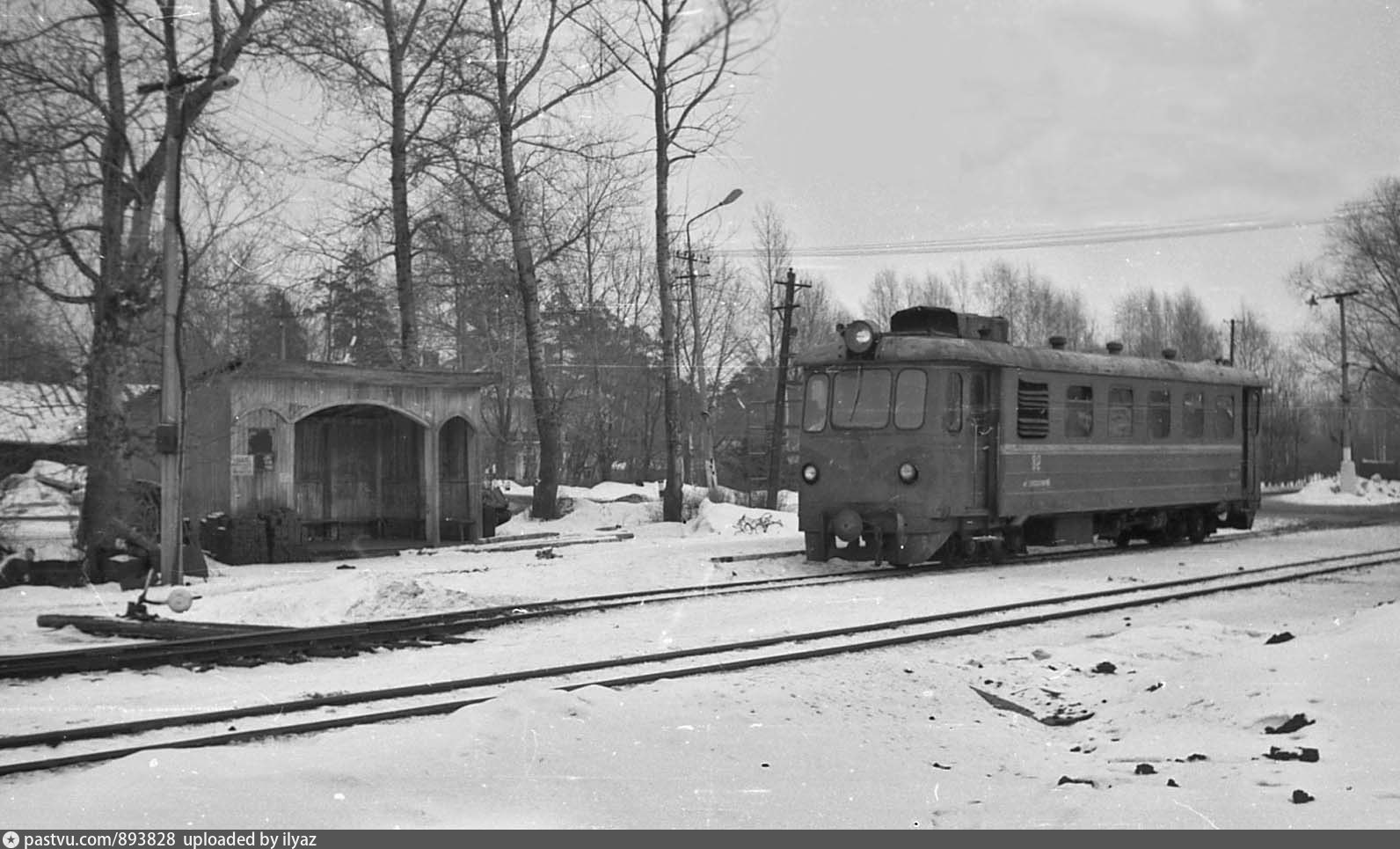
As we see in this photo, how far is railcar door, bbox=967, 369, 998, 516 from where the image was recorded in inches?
639

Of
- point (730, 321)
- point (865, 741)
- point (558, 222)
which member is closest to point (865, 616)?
point (865, 741)

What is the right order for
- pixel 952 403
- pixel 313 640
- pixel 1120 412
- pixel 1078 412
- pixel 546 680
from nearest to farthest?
pixel 546 680 < pixel 313 640 < pixel 952 403 < pixel 1078 412 < pixel 1120 412

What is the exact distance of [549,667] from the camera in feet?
31.0

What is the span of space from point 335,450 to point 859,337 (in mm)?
10970

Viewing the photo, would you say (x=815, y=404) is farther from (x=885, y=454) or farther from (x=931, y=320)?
(x=931, y=320)

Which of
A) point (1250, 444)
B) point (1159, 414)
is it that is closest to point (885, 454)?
point (1159, 414)

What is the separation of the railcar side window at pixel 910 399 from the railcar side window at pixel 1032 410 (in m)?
1.57

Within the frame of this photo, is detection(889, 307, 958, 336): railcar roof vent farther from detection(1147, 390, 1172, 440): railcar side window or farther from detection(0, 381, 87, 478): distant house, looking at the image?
detection(0, 381, 87, 478): distant house

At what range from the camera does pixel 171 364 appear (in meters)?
16.1

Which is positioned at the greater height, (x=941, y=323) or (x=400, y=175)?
A: (x=400, y=175)

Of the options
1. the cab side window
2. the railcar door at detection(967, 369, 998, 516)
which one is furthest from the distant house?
the cab side window

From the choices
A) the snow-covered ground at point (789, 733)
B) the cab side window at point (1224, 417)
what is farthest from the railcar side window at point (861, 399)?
the cab side window at point (1224, 417)

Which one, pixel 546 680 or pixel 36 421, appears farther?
pixel 36 421

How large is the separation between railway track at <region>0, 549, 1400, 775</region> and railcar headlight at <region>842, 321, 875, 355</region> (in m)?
4.17
